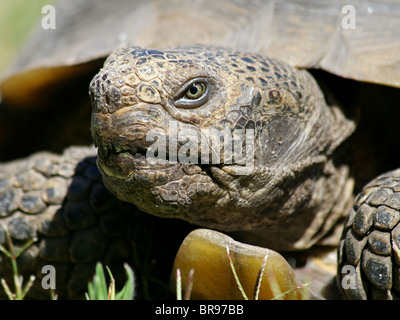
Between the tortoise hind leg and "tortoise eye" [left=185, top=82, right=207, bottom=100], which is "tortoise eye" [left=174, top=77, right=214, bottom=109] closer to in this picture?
"tortoise eye" [left=185, top=82, right=207, bottom=100]

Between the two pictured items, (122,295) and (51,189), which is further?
(51,189)

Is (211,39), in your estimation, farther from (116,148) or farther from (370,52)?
(116,148)

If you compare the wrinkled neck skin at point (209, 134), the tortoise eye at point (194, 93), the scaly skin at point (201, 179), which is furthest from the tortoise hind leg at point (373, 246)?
the tortoise eye at point (194, 93)

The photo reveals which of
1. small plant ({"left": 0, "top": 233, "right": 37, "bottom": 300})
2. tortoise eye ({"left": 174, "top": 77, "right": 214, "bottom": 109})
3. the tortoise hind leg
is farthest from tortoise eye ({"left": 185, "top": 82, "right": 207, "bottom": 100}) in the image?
small plant ({"left": 0, "top": 233, "right": 37, "bottom": 300})

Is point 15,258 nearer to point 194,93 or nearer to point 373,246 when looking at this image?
point 194,93

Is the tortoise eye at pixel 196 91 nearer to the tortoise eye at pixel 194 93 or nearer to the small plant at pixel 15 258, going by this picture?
the tortoise eye at pixel 194 93

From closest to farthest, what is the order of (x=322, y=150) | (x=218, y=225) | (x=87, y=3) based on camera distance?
(x=218, y=225), (x=322, y=150), (x=87, y=3)
